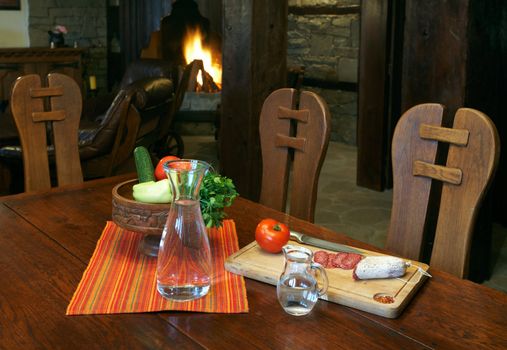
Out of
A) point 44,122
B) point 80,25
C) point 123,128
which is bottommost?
point 123,128

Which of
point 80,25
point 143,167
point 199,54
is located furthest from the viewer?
point 80,25

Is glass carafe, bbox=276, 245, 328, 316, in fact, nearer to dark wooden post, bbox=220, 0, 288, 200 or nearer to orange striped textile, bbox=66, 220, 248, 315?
orange striped textile, bbox=66, 220, 248, 315

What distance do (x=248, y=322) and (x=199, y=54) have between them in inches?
249

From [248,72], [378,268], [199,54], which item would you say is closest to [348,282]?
[378,268]

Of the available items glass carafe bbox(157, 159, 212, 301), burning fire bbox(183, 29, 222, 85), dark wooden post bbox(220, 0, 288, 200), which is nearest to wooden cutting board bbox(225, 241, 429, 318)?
glass carafe bbox(157, 159, 212, 301)

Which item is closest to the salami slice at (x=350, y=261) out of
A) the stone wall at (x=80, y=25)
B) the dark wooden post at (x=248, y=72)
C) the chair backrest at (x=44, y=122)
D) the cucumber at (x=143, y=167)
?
the cucumber at (x=143, y=167)

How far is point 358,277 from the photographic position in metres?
1.44

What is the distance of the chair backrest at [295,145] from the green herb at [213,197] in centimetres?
65

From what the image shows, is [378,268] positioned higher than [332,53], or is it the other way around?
[332,53]

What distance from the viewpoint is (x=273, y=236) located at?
5.17 feet

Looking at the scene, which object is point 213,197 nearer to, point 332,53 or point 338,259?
point 338,259

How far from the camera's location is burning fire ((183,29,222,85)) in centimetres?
734

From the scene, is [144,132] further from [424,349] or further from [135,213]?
[424,349]

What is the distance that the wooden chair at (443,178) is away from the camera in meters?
1.66
